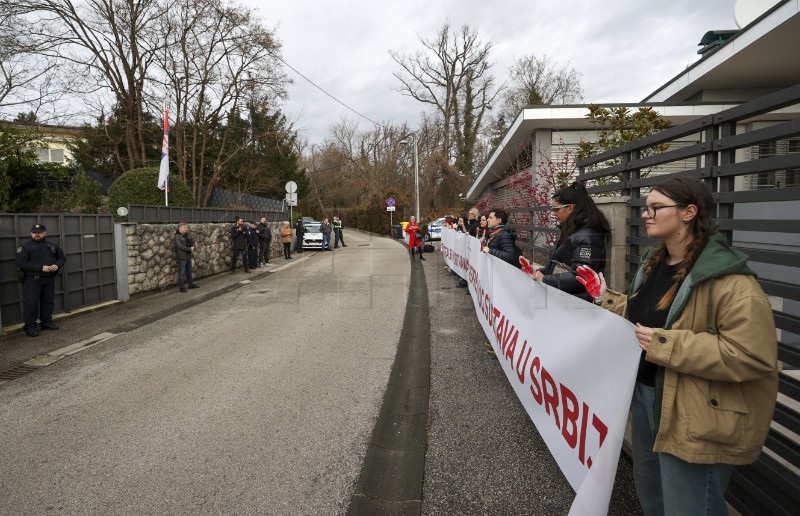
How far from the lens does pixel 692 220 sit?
1933 millimetres

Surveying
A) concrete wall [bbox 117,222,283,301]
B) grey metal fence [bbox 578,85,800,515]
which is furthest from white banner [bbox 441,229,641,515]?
concrete wall [bbox 117,222,283,301]

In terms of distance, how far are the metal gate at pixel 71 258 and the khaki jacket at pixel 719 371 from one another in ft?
31.7

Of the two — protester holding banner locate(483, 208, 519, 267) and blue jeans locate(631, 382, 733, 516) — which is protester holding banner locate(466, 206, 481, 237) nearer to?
protester holding banner locate(483, 208, 519, 267)

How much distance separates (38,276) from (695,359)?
918 centimetres

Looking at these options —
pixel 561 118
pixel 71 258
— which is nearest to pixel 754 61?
pixel 561 118

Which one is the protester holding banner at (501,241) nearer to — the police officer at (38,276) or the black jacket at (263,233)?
the police officer at (38,276)

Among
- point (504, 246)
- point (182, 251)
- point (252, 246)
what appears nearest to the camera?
point (504, 246)

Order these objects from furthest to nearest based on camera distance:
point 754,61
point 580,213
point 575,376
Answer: point 754,61
point 580,213
point 575,376

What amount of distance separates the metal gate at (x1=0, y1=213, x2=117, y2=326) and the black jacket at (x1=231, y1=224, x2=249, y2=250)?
493cm

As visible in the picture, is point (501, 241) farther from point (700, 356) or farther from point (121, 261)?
point (121, 261)

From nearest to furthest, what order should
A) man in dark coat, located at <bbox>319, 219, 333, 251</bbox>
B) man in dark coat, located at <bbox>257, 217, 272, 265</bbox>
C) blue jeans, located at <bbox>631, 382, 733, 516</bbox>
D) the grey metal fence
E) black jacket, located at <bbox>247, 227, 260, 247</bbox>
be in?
1. blue jeans, located at <bbox>631, 382, 733, 516</bbox>
2. the grey metal fence
3. black jacket, located at <bbox>247, 227, 260, 247</bbox>
4. man in dark coat, located at <bbox>257, 217, 272, 265</bbox>
5. man in dark coat, located at <bbox>319, 219, 333, 251</bbox>

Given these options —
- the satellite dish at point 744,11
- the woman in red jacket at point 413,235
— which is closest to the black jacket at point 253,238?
the woman in red jacket at point 413,235

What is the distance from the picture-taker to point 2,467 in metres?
3.38

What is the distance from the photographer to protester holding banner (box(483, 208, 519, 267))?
5727mm
